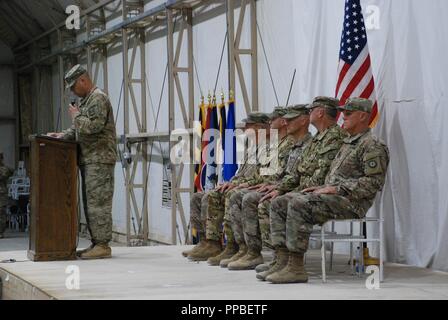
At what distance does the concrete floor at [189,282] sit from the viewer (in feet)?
14.8

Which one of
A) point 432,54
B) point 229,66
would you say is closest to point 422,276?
point 432,54

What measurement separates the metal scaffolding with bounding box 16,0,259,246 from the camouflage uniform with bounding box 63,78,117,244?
9.27 ft

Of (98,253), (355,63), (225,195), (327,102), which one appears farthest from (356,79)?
(98,253)

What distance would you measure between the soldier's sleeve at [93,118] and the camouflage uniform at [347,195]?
210 centimetres

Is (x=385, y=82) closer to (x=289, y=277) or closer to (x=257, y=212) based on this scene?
(x=257, y=212)

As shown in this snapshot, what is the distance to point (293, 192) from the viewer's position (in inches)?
202

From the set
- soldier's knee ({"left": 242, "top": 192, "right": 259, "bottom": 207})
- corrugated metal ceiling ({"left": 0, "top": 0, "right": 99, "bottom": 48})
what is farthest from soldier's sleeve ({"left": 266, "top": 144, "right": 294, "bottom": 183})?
corrugated metal ceiling ({"left": 0, "top": 0, "right": 99, "bottom": 48})

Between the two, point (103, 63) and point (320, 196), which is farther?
point (103, 63)

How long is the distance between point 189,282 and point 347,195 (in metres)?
1.08

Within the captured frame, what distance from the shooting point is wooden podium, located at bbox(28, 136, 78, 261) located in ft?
21.1

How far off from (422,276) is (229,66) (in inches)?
183

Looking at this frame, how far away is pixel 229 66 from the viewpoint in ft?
31.2

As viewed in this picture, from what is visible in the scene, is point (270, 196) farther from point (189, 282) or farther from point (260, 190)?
point (189, 282)

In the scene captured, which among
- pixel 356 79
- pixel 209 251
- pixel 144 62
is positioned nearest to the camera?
pixel 356 79
